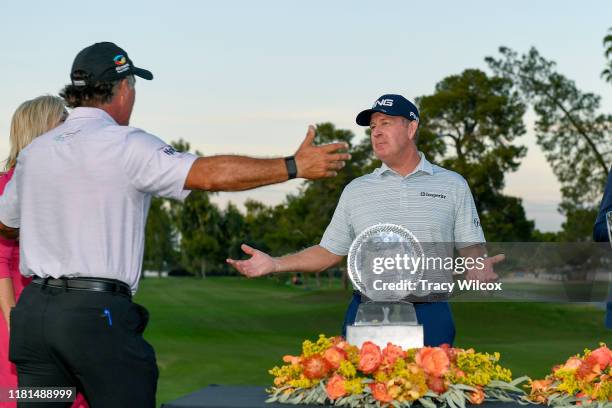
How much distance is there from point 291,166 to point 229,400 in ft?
3.87

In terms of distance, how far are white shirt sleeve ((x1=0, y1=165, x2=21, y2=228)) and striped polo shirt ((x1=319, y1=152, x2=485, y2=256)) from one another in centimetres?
213

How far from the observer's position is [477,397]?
4.23 metres

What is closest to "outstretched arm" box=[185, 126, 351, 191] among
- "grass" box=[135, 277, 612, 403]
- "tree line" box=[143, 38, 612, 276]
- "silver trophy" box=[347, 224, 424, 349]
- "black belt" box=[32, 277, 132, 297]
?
"black belt" box=[32, 277, 132, 297]

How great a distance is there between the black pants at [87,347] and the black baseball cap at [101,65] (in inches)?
37.7

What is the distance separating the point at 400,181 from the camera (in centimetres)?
619

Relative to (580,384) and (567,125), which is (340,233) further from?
(567,125)

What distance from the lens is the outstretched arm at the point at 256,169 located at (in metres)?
3.89

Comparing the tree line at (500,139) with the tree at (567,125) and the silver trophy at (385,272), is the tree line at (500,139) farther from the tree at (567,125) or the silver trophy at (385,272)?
the silver trophy at (385,272)

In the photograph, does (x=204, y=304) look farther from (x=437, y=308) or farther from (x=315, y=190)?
(x=437, y=308)

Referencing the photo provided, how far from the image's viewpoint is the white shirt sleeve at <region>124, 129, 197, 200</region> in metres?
3.94

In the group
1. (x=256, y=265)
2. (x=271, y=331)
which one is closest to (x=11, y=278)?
(x=256, y=265)

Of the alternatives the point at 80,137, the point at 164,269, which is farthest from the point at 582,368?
the point at 164,269

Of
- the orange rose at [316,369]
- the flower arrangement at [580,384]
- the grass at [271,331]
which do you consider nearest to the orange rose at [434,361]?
the orange rose at [316,369]

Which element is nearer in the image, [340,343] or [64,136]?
[64,136]
